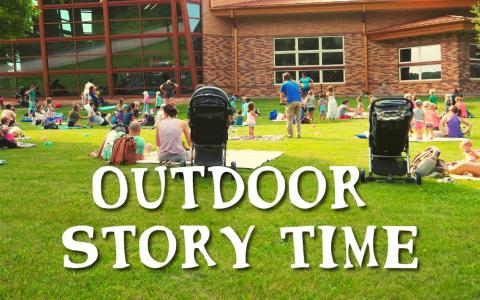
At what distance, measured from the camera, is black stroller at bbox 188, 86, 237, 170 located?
952cm

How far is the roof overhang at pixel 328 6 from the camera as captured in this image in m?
33.5

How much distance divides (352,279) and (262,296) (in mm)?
805

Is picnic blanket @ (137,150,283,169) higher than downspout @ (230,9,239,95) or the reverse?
the reverse

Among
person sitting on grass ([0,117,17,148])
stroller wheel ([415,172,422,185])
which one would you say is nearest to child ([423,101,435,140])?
stroller wheel ([415,172,422,185])

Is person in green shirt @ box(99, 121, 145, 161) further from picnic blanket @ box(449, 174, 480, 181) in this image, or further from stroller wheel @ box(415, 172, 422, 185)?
picnic blanket @ box(449, 174, 480, 181)

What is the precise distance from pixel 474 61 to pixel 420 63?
9.50 ft

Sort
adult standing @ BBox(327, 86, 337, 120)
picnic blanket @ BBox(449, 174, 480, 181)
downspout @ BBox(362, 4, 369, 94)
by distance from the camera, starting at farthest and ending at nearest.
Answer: downspout @ BBox(362, 4, 369, 94) < adult standing @ BBox(327, 86, 337, 120) < picnic blanket @ BBox(449, 174, 480, 181)

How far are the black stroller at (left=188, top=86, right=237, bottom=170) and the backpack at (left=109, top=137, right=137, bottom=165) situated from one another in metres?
1.99

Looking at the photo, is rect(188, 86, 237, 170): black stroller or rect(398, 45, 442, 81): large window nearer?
rect(188, 86, 237, 170): black stroller

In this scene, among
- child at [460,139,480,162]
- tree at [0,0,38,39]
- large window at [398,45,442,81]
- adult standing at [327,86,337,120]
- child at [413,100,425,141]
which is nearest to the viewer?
child at [460,139,480,162]

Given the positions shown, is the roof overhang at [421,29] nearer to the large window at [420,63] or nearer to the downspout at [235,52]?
the large window at [420,63]

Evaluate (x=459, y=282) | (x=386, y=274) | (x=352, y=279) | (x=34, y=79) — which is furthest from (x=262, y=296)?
(x=34, y=79)

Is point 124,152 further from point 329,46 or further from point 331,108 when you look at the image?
point 329,46

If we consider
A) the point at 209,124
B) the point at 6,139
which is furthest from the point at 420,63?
the point at 209,124
